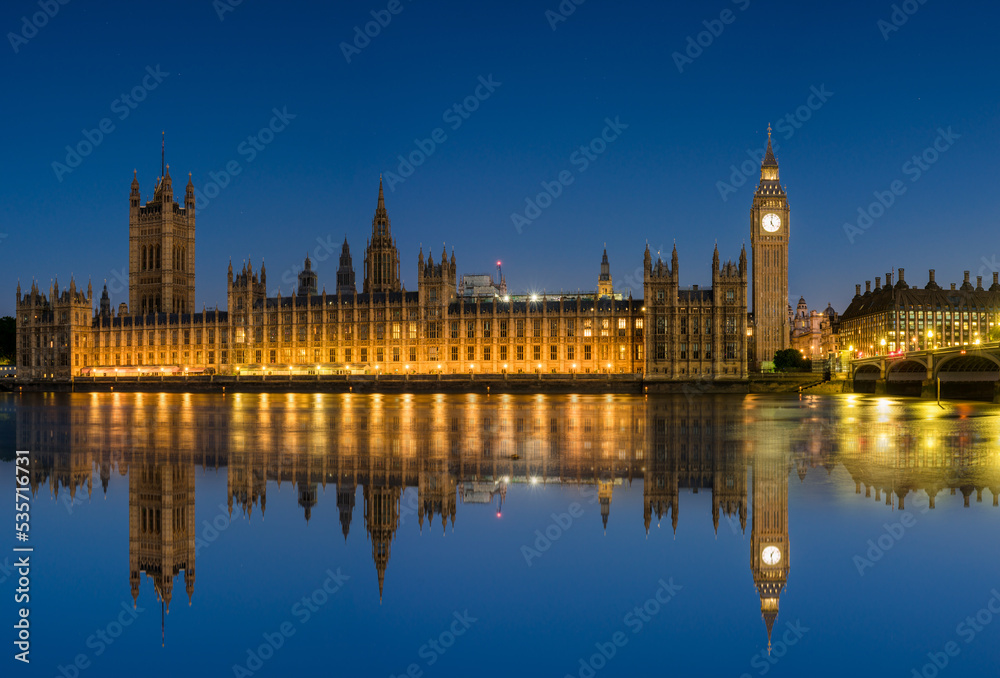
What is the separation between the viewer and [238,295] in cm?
12506

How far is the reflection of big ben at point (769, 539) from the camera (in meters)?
8.24

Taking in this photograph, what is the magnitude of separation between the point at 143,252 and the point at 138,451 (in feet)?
471

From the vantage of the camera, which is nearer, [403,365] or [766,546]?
[766,546]

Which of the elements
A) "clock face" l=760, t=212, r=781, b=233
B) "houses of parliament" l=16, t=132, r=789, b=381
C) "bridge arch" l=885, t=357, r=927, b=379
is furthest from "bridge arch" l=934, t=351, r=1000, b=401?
"clock face" l=760, t=212, r=781, b=233

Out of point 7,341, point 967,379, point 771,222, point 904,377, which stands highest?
point 771,222

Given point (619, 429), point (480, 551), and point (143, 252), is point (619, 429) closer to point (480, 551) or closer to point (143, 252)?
point (480, 551)

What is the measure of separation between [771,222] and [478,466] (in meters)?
134

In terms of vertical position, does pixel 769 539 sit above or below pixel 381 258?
below

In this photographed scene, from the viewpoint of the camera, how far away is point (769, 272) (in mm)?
139375

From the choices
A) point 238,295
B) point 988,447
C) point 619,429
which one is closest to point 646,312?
point 238,295

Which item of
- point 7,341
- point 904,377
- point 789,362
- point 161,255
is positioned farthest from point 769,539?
point 7,341

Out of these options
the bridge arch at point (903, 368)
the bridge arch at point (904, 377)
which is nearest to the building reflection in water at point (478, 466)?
the bridge arch at point (904, 377)

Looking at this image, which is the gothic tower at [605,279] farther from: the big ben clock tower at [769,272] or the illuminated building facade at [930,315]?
the illuminated building facade at [930,315]

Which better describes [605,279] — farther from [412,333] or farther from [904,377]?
[904,377]
